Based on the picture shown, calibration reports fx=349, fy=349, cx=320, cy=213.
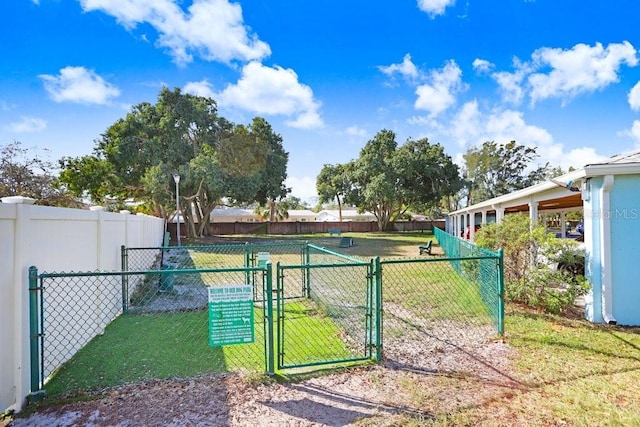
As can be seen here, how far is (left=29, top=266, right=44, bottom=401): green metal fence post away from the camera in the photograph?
333 centimetres

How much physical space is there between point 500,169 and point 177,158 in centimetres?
3625

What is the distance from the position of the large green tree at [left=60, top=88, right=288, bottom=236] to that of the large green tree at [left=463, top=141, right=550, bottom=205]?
27.2 meters

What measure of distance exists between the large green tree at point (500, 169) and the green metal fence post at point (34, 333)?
42898 millimetres

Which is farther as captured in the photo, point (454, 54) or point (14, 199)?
point (454, 54)

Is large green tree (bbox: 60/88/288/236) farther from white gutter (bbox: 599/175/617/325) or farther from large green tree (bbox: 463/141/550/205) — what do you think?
large green tree (bbox: 463/141/550/205)

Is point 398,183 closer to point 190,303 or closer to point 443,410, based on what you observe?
point 190,303

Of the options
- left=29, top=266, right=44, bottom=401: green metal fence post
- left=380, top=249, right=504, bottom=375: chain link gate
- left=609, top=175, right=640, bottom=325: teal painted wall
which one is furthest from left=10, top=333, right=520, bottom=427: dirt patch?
left=609, top=175, right=640, bottom=325: teal painted wall

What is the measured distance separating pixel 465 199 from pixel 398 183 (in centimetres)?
1848

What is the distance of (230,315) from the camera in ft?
12.3

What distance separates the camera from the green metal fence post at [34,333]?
333 centimetres

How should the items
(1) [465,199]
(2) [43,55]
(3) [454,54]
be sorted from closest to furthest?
(2) [43,55], (3) [454,54], (1) [465,199]

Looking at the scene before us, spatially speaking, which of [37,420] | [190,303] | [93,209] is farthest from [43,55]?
[37,420]

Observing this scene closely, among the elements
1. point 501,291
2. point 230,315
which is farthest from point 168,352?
point 501,291

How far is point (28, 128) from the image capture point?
14.7 meters
